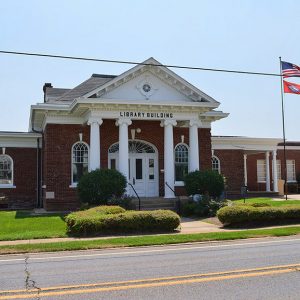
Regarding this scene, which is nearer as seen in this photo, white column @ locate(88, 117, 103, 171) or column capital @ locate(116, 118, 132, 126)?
white column @ locate(88, 117, 103, 171)

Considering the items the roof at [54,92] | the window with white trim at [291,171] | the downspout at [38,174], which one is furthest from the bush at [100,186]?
the window with white trim at [291,171]

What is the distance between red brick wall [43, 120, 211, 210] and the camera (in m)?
23.1

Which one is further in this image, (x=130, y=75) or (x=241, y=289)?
(x=130, y=75)

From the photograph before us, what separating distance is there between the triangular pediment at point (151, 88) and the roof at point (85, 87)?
4.74ft

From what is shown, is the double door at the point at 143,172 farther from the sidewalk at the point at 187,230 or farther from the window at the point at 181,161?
the sidewalk at the point at 187,230

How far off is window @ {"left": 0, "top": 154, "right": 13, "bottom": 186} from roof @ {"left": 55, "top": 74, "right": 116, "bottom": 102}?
5.44m

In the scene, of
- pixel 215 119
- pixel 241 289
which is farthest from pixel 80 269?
pixel 215 119

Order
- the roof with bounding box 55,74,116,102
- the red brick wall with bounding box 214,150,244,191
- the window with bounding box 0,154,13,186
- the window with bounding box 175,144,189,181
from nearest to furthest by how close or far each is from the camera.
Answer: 1. the roof with bounding box 55,74,116,102
2. the window with bounding box 175,144,189,181
3. the window with bounding box 0,154,13,186
4. the red brick wall with bounding box 214,150,244,191

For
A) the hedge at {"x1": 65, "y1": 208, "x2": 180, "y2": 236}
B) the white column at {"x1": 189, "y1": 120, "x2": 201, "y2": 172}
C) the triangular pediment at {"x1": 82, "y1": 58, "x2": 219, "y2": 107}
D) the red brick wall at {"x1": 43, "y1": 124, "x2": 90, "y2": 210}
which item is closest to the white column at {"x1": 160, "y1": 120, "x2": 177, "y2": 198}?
the white column at {"x1": 189, "y1": 120, "x2": 201, "y2": 172}

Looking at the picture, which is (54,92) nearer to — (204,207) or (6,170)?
(6,170)

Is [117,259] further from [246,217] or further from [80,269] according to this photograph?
[246,217]

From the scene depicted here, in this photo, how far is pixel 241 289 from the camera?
6.90 m

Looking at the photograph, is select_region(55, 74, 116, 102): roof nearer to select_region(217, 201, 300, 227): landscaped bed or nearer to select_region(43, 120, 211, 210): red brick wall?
select_region(43, 120, 211, 210): red brick wall

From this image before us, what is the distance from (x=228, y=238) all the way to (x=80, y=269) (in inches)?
241
